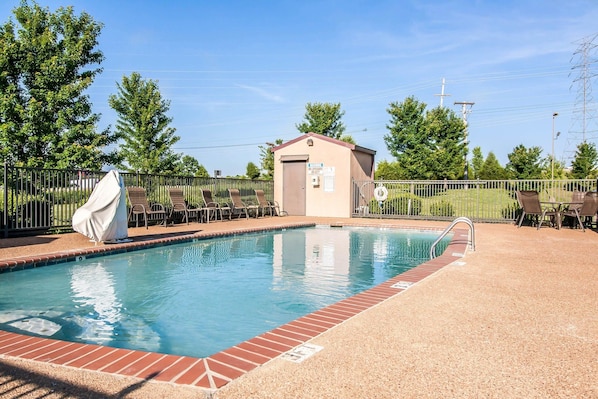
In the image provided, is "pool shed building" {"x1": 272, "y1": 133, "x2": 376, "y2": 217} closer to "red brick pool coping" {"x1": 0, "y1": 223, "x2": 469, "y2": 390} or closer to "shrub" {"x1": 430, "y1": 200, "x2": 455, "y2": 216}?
"shrub" {"x1": 430, "y1": 200, "x2": 455, "y2": 216}

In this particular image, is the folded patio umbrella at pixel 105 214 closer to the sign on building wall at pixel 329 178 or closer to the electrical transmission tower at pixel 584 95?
the sign on building wall at pixel 329 178

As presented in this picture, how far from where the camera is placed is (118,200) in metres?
7.82

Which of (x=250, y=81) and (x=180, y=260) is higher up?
(x=250, y=81)

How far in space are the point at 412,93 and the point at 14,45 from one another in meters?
23.5

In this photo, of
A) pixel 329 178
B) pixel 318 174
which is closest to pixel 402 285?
pixel 329 178

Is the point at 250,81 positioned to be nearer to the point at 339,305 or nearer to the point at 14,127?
the point at 14,127

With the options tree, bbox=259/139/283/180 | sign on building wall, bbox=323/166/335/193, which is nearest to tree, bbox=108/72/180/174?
tree, bbox=259/139/283/180

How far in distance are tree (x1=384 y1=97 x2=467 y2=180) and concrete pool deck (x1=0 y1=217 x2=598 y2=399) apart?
970 inches

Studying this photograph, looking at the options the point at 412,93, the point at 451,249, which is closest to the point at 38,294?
→ the point at 451,249

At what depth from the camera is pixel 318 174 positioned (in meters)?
16.8

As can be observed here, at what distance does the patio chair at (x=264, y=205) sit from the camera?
15.9 metres

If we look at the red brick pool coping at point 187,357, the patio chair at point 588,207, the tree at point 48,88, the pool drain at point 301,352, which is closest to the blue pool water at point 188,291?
the red brick pool coping at point 187,357

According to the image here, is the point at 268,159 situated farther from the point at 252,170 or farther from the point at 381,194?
the point at 381,194

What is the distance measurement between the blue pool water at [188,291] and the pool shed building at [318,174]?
24.7 feet
